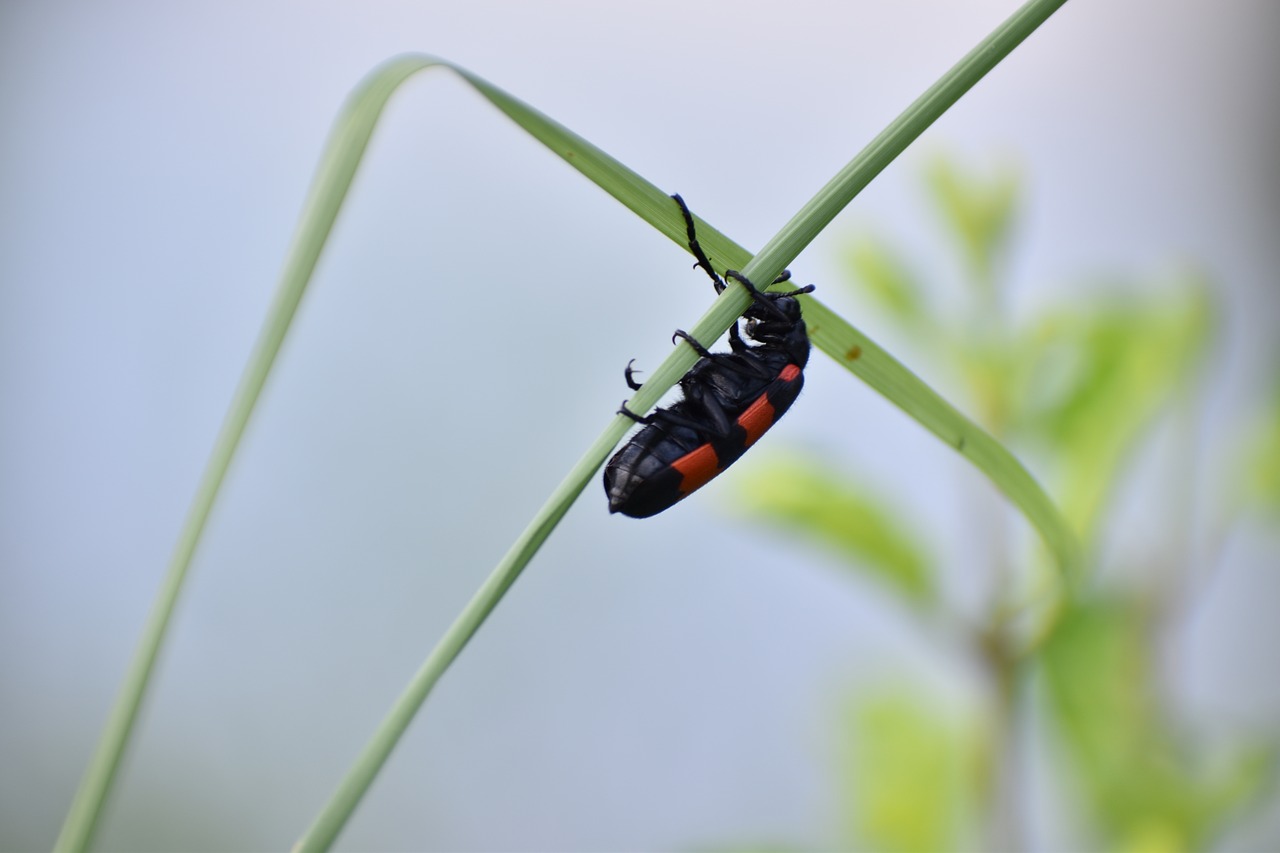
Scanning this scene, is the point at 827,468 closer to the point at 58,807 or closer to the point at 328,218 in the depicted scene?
the point at 328,218

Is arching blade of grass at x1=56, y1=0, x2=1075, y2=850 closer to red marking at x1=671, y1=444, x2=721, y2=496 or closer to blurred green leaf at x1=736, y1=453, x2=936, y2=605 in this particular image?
red marking at x1=671, y1=444, x2=721, y2=496

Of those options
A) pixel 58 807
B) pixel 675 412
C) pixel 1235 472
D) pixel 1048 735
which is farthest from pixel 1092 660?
pixel 58 807

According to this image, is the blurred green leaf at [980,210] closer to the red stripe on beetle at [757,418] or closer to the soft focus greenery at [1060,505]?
the soft focus greenery at [1060,505]

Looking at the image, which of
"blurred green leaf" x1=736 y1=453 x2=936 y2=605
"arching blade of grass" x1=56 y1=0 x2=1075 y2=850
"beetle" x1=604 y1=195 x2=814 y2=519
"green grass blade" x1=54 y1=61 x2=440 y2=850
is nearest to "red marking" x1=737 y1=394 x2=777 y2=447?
"beetle" x1=604 y1=195 x2=814 y2=519

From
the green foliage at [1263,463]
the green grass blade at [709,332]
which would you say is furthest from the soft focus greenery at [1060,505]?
the green grass blade at [709,332]

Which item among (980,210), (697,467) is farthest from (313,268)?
(980,210)

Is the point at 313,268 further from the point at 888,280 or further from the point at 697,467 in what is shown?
the point at 888,280

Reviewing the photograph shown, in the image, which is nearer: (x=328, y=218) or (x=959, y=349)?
(x=328, y=218)
